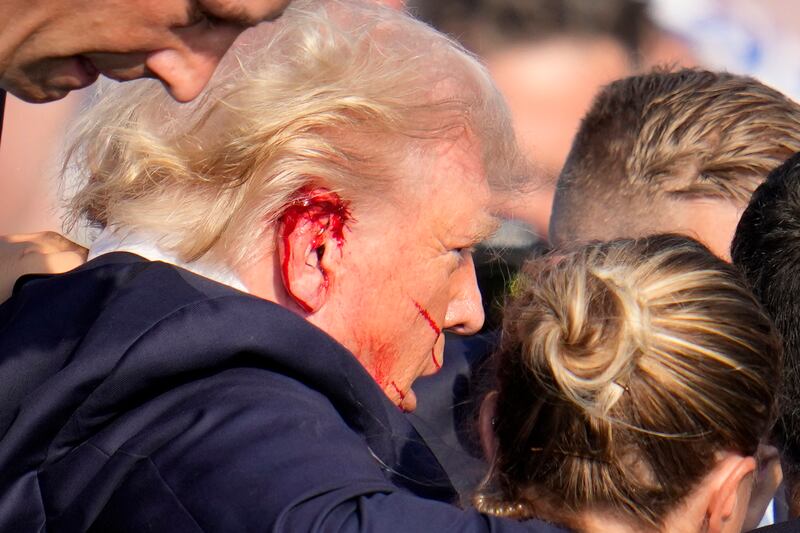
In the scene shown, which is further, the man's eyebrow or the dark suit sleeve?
the man's eyebrow

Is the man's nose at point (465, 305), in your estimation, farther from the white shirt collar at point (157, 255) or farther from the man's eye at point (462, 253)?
the white shirt collar at point (157, 255)

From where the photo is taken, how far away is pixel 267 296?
1764 mm

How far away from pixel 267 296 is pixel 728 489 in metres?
0.77

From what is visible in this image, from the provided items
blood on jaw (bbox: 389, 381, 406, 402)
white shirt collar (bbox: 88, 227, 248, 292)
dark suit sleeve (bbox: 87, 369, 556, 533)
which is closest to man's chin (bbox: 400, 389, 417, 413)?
blood on jaw (bbox: 389, 381, 406, 402)

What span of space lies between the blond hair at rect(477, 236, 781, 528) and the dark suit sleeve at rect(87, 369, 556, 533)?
13cm

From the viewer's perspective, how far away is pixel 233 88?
1786 millimetres

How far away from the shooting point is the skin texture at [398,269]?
175 cm

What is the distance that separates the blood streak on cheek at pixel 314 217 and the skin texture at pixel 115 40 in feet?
1.86

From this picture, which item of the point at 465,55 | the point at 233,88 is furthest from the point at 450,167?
the point at 233,88

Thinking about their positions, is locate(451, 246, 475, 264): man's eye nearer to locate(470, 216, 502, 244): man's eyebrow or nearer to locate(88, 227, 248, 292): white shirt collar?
locate(470, 216, 502, 244): man's eyebrow

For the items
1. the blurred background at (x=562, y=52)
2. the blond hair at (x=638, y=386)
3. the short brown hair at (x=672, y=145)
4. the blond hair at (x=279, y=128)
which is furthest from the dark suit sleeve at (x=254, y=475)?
the blurred background at (x=562, y=52)

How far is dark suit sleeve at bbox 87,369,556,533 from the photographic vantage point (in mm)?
1313

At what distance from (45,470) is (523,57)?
2.44 metres

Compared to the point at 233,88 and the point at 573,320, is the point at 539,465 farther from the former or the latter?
the point at 233,88
